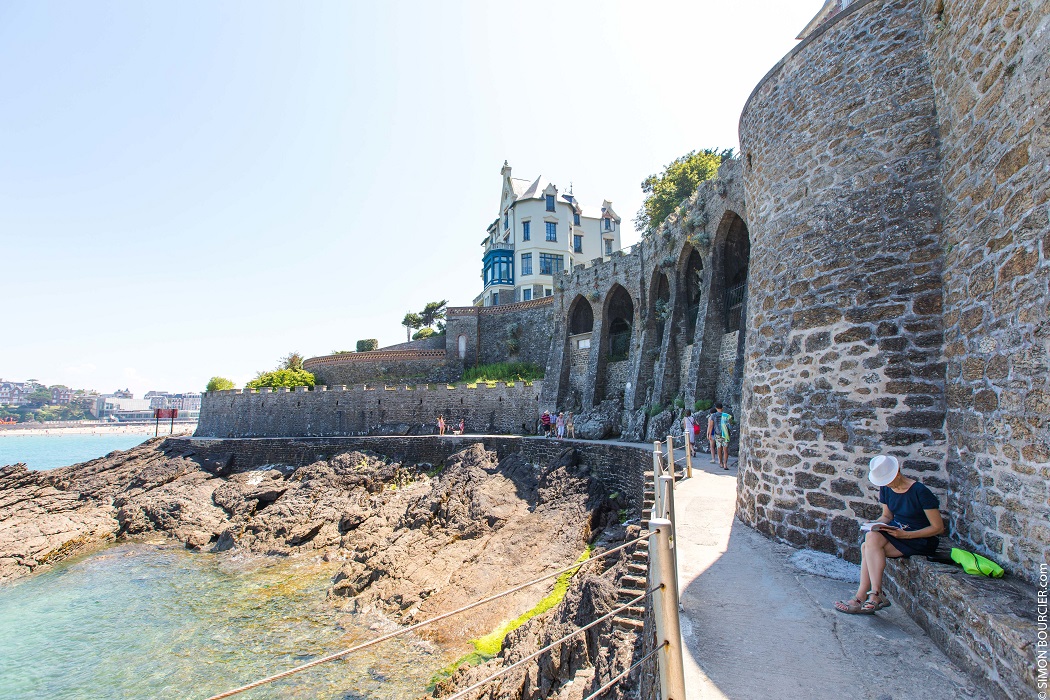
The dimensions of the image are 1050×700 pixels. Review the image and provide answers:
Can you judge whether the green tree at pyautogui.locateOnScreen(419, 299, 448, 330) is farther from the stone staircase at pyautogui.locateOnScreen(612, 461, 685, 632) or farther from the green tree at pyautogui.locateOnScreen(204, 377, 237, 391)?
the stone staircase at pyautogui.locateOnScreen(612, 461, 685, 632)

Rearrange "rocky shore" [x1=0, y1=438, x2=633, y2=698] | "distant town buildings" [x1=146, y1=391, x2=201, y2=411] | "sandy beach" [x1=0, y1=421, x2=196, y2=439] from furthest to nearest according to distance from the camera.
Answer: "distant town buildings" [x1=146, y1=391, x2=201, y2=411]
"sandy beach" [x1=0, y1=421, x2=196, y2=439]
"rocky shore" [x1=0, y1=438, x2=633, y2=698]

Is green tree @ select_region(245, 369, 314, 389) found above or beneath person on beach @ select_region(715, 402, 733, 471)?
above

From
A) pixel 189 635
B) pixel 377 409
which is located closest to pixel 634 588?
pixel 189 635

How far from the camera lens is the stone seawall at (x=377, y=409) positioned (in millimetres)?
27391

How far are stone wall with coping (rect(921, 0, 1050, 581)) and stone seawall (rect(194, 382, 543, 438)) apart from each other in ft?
73.7

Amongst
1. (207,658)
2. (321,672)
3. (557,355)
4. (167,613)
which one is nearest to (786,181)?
(321,672)

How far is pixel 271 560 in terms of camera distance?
1652 centimetres

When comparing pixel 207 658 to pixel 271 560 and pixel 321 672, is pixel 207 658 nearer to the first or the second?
pixel 321 672

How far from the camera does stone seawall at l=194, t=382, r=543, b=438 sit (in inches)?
1078

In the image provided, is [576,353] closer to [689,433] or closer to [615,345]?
[615,345]

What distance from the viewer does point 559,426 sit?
22516 mm

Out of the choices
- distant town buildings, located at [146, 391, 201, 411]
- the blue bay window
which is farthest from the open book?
distant town buildings, located at [146, 391, 201, 411]

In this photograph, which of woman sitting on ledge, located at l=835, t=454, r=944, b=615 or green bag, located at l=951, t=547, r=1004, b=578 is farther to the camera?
woman sitting on ledge, located at l=835, t=454, r=944, b=615

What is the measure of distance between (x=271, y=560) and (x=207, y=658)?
5.76m
